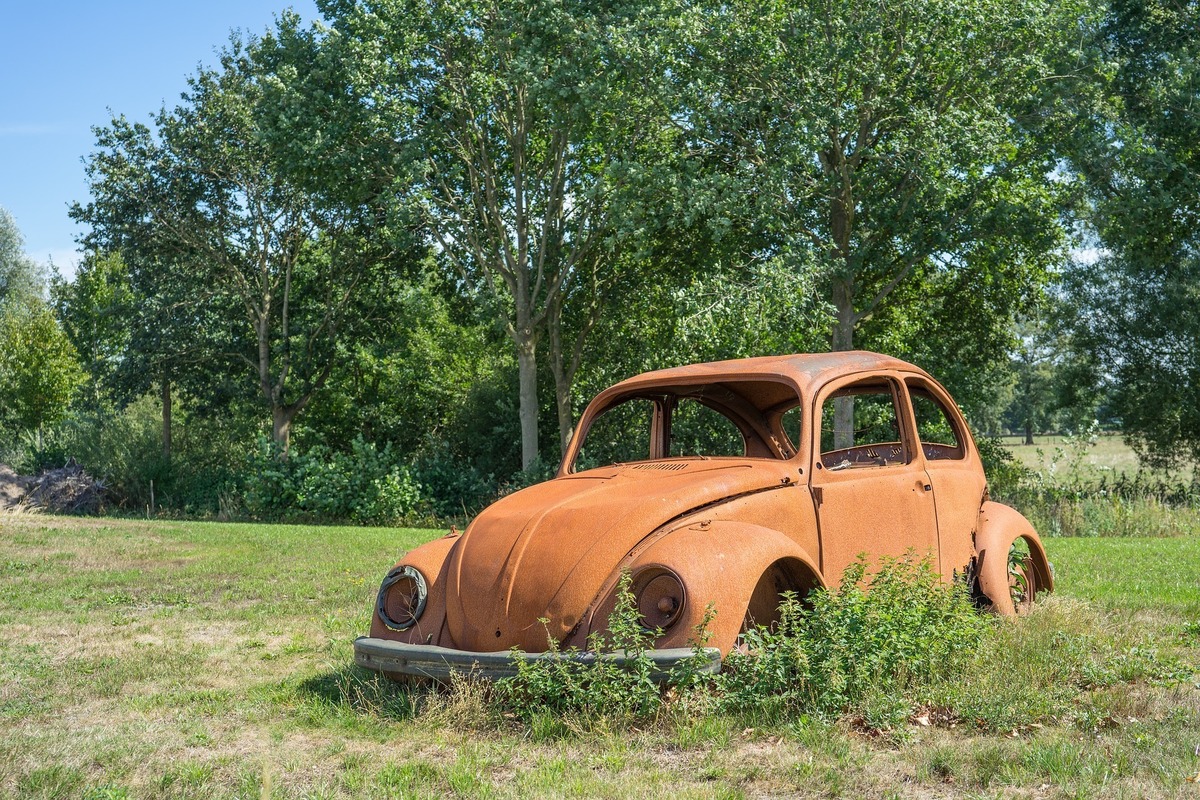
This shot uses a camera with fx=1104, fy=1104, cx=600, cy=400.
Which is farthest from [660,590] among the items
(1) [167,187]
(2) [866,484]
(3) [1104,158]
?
(1) [167,187]

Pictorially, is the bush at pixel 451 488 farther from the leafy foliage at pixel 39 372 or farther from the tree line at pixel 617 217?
the leafy foliage at pixel 39 372

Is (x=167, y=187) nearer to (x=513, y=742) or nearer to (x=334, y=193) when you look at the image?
(x=334, y=193)

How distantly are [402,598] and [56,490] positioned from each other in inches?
957

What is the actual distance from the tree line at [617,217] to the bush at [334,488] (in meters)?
0.40

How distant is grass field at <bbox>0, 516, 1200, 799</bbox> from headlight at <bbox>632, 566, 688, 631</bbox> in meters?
0.48

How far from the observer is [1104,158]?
22.1m

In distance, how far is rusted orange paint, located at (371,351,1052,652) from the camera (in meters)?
5.41

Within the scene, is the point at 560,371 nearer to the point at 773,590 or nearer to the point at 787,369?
the point at 787,369

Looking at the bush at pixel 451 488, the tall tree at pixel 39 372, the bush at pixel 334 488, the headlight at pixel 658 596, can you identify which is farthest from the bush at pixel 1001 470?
the tall tree at pixel 39 372

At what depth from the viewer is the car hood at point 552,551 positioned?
546 centimetres

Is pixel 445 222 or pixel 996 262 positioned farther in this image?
pixel 445 222

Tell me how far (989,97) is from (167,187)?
20.9 meters

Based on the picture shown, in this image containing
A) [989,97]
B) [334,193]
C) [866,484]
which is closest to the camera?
[866,484]

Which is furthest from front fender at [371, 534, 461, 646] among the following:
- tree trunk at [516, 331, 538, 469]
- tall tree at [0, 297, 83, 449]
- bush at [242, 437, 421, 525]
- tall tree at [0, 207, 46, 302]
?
tall tree at [0, 207, 46, 302]
